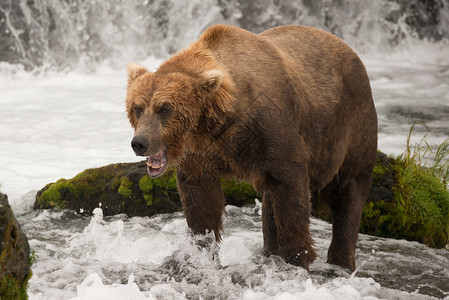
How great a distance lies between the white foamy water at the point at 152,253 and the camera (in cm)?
444

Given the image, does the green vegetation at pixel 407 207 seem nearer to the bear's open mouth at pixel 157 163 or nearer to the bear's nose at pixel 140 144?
the bear's open mouth at pixel 157 163

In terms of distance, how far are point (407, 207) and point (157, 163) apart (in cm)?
354

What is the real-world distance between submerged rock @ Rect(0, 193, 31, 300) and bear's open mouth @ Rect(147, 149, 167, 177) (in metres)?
1.04

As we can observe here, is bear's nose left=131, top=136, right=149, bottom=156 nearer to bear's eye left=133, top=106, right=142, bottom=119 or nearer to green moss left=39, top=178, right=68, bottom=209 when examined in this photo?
bear's eye left=133, top=106, right=142, bottom=119

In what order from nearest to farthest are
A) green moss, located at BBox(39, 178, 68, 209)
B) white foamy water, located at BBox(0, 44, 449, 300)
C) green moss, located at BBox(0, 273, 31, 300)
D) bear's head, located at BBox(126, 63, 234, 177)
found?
green moss, located at BBox(0, 273, 31, 300) → bear's head, located at BBox(126, 63, 234, 177) → white foamy water, located at BBox(0, 44, 449, 300) → green moss, located at BBox(39, 178, 68, 209)

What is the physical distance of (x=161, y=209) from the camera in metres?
7.04

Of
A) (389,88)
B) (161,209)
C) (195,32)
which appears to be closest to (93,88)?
(195,32)

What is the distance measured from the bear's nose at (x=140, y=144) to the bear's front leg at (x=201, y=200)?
2.37ft

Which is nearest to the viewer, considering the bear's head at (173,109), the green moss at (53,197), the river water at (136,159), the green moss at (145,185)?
the bear's head at (173,109)

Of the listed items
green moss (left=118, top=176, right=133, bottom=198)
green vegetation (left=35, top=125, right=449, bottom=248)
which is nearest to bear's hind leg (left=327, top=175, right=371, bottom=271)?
green vegetation (left=35, top=125, right=449, bottom=248)

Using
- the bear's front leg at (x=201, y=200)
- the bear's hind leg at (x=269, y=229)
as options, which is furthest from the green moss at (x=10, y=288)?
the bear's hind leg at (x=269, y=229)

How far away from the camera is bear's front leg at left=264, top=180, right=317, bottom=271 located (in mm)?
4598

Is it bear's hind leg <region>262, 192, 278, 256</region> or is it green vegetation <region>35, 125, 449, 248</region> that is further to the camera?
green vegetation <region>35, 125, 449, 248</region>

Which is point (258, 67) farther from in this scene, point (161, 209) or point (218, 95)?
point (161, 209)
